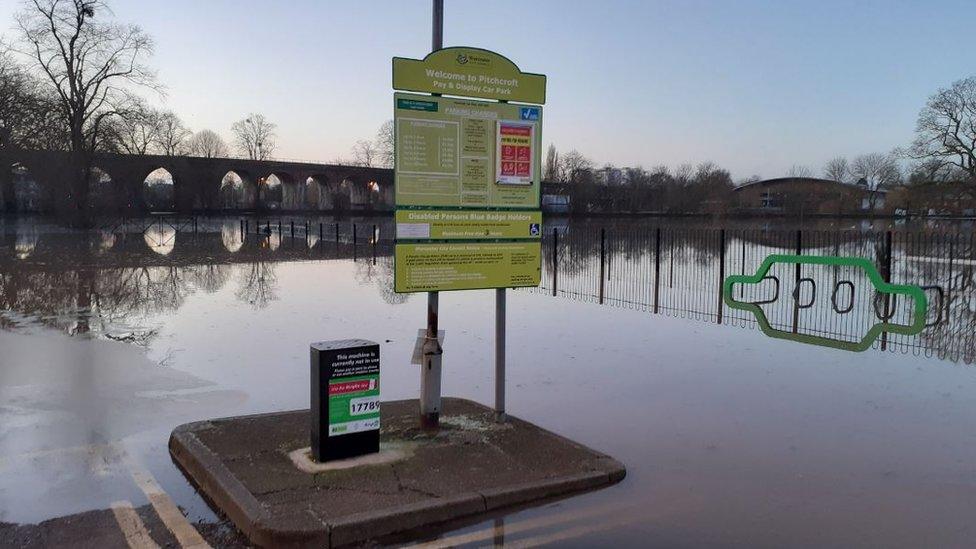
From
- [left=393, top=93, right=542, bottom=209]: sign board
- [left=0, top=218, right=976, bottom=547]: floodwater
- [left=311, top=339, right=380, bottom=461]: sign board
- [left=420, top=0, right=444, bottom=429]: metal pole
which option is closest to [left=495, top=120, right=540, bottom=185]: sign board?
[left=393, top=93, right=542, bottom=209]: sign board

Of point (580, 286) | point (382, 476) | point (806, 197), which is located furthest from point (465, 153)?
point (806, 197)

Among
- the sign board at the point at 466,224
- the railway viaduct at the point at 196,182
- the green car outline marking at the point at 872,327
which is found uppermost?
the railway viaduct at the point at 196,182

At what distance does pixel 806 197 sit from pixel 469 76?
9607 cm

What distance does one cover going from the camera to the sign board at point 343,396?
527 centimetres

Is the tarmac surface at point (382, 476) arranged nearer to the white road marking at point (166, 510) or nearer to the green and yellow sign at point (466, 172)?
the white road marking at point (166, 510)

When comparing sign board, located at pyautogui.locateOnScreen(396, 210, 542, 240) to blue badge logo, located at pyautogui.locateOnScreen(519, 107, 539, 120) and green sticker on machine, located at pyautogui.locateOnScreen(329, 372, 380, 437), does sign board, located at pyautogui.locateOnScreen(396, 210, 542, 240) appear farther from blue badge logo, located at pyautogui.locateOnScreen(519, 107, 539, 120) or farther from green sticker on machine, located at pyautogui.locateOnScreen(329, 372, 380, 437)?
green sticker on machine, located at pyautogui.locateOnScreen(329, 372, 380, 437)

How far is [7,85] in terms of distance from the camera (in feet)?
140

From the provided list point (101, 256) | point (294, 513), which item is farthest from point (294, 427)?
point (101, 256)

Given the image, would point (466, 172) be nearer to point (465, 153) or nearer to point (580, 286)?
point (465, 153)

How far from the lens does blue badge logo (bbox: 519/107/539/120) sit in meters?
6.39

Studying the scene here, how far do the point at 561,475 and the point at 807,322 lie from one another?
8830mm

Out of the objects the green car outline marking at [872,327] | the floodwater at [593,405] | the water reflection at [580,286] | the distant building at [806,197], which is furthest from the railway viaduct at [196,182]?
the distant building at [806,197]

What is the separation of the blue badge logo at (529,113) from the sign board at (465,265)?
1.09m

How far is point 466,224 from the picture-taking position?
6.21 meters
